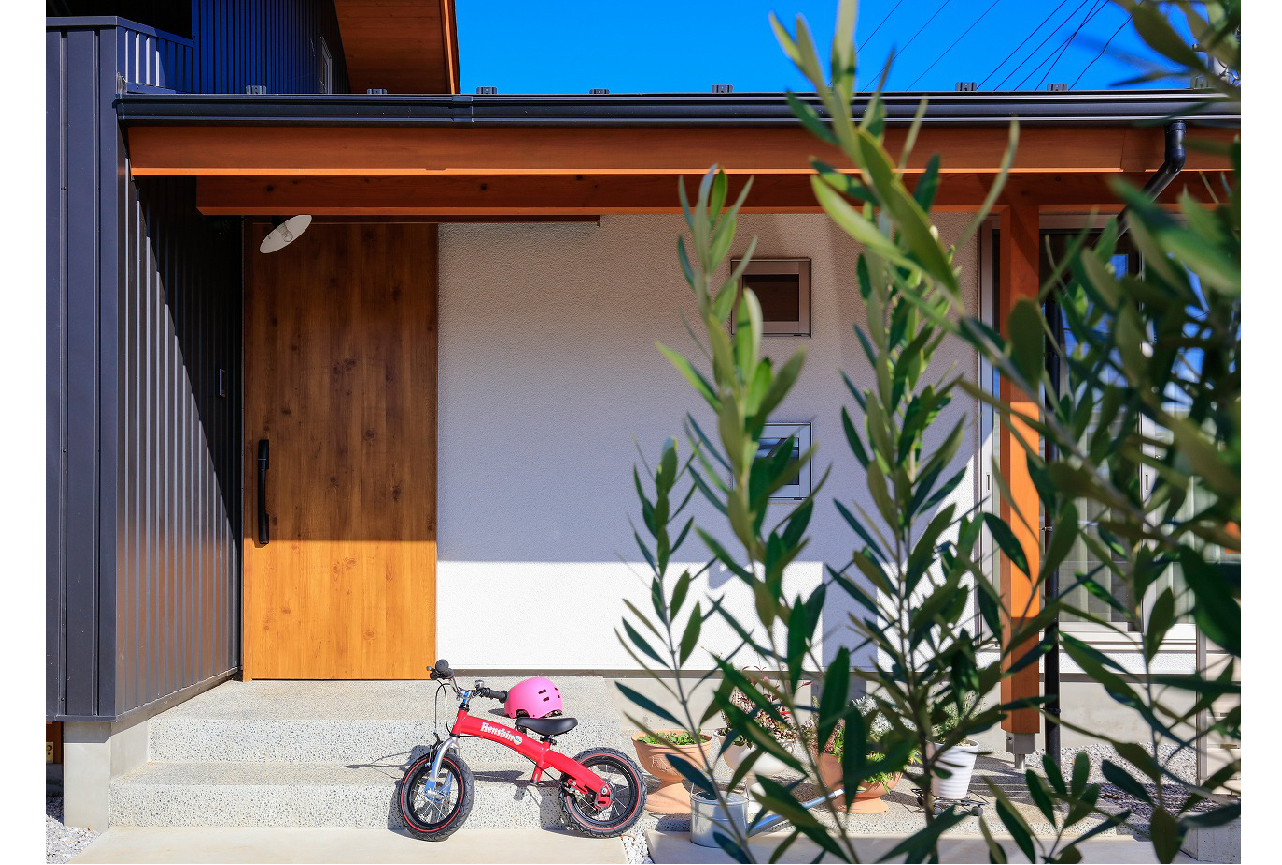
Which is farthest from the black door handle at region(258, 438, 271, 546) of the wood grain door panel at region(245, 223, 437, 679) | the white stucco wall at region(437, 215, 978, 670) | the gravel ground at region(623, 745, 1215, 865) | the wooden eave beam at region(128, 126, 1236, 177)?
the gravel ground at region(623, 745, 1215, 865)

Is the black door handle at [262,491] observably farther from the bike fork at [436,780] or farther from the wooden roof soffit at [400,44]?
the wooden roof soffit at [400,44]

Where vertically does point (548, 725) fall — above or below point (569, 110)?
below

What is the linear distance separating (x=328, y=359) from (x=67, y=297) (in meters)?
1.61

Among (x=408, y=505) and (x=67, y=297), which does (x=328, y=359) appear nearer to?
(x=408, y=505)

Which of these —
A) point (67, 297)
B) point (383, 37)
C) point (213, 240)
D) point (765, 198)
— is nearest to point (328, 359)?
point (213, 240)

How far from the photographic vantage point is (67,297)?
12.6 feet

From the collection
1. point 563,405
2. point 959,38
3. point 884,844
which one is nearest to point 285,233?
point 563,405

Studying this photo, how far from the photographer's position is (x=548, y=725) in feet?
12.4

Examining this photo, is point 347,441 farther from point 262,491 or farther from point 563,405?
point 563,405

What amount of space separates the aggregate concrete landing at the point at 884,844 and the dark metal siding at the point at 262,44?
4160 mm

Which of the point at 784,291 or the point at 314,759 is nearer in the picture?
the point at 314,759

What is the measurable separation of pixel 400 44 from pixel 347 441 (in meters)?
3.51

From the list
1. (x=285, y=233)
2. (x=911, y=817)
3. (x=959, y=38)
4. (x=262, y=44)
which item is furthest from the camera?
(x=959, y=38)

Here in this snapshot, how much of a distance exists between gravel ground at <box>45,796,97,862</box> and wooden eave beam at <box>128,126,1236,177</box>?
8.70 feet
